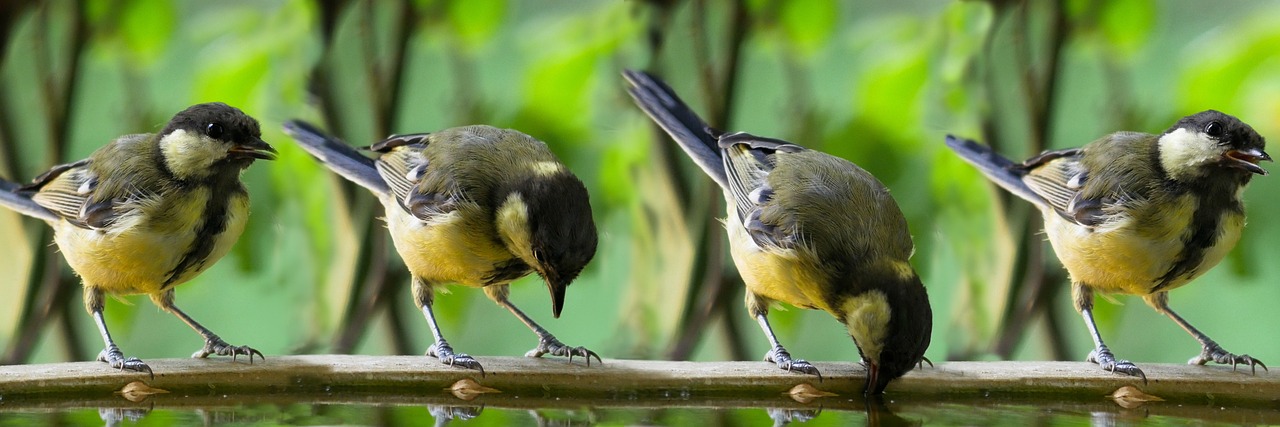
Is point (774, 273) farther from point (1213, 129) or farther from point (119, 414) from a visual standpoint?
point (119, 414)

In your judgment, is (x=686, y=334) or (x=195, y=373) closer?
(x=195, y=373)

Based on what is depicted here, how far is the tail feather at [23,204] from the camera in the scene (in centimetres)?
240

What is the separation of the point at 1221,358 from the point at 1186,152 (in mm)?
487

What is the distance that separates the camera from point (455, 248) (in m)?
2.29

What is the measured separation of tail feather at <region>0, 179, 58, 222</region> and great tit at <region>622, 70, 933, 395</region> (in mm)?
1291

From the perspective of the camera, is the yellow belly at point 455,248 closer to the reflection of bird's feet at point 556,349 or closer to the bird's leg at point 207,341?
the reflection of bird's feet at point 556,349

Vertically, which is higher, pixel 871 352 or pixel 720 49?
pixel 720 49

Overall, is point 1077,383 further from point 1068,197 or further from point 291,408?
point 291,408

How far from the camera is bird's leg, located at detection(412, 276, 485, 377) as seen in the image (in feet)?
7.18

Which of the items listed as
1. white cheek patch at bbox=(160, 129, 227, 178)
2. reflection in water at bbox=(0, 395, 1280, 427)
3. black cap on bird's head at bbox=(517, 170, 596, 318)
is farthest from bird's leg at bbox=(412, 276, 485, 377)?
white cheek patch at bbox=(160, 129, 227, 178)

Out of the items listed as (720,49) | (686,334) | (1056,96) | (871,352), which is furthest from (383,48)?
(1056,96)

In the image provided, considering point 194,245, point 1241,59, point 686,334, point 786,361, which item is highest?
point 1241,59

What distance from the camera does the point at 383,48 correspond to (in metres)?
3.05

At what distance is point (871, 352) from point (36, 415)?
143 cm
